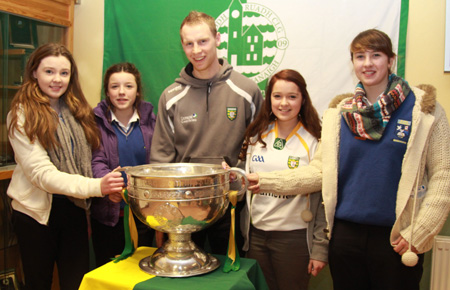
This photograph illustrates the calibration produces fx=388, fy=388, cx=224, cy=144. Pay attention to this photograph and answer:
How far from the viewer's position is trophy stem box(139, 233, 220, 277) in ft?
3.93

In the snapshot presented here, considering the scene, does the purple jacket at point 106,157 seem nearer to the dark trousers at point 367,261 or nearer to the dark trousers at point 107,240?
the dark trousers at point 107,240

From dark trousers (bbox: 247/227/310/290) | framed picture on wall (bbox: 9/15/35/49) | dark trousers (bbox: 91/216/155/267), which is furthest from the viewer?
framed picture on wall (bbox: 9/15/35/49)

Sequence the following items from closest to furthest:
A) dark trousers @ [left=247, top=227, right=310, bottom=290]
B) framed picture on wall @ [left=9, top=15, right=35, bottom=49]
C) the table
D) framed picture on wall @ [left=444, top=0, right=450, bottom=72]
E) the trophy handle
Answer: the table
the trophy handle
dark trousers @ [left=247, top=227, right=310, bottom=290]
framed picture on wall @ [left=444, top=0, right=450, bottom=72]
framed picture on wall @ [left=9, top=15, right=35, bottom=49]

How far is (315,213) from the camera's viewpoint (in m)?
1.69

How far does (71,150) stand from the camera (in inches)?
71.4

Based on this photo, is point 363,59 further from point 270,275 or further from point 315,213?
point 270,275

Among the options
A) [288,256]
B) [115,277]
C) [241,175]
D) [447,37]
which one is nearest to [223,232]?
[288,256]

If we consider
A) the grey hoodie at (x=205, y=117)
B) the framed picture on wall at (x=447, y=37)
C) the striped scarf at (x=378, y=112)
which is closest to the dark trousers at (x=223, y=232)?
the grey hoodie at (x=205, y=117)

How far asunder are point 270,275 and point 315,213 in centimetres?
34

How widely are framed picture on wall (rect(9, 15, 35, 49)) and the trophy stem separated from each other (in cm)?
188

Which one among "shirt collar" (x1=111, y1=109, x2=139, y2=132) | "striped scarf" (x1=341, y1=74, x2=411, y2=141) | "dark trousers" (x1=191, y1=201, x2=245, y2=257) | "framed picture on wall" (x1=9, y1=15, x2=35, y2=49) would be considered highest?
"framed picture on wall" (x1=9, y1=15, x2=35, y2=49)

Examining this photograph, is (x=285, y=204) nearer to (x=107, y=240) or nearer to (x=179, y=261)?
(x=179, y=261)

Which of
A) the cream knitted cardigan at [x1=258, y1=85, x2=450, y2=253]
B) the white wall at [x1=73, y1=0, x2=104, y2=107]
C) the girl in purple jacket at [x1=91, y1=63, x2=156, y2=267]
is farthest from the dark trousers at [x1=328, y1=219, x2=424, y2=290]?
the white wall at [x1=73, y1=0, x2=104, y2=107]

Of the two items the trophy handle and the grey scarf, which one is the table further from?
the grey scarf
